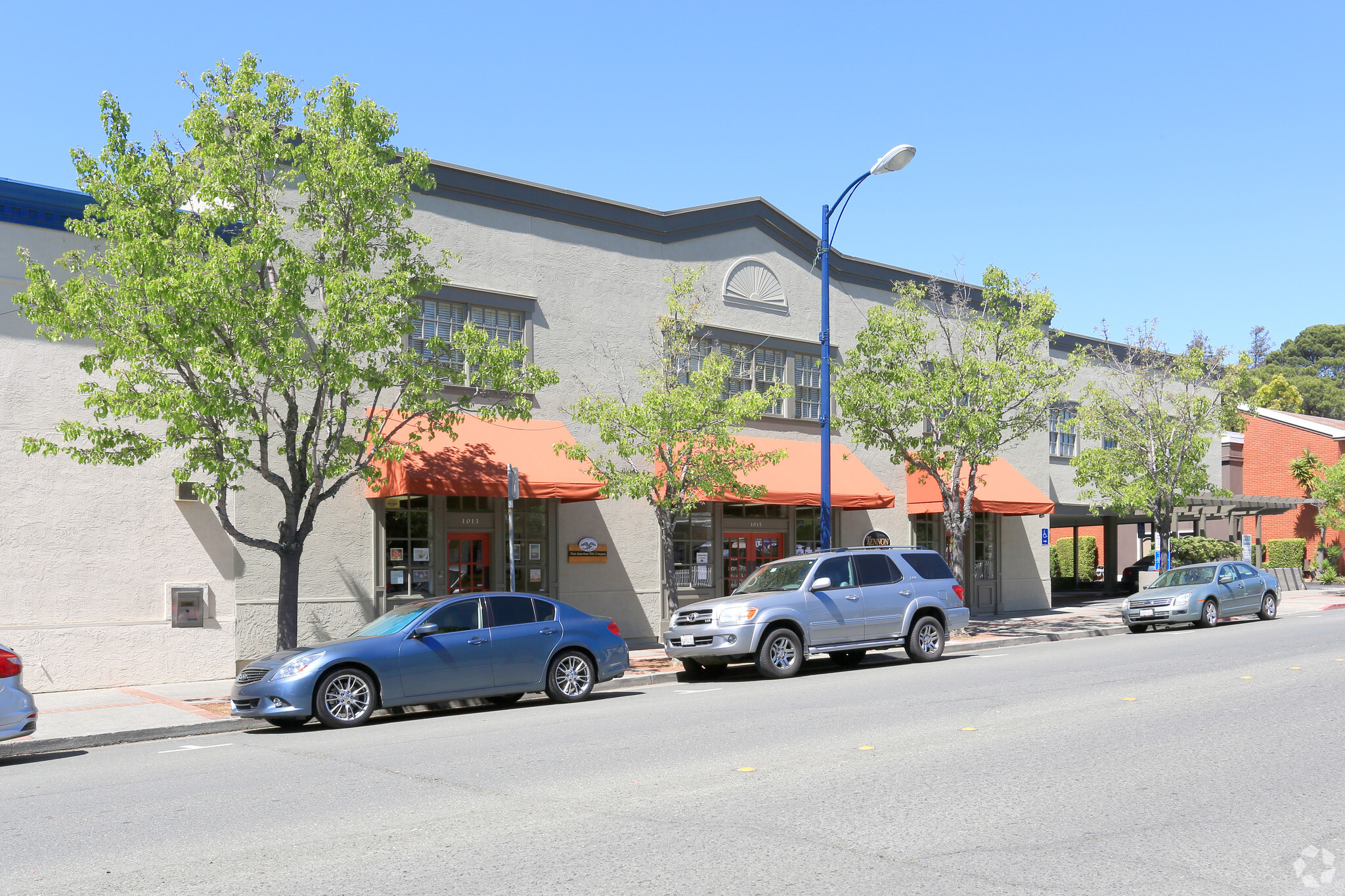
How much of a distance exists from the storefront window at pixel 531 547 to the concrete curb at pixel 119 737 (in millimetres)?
7469

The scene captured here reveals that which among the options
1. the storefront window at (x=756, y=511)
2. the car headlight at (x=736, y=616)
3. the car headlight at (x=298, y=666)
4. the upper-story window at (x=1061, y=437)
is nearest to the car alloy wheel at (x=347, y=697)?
the car headlight at (x=298, y=666)

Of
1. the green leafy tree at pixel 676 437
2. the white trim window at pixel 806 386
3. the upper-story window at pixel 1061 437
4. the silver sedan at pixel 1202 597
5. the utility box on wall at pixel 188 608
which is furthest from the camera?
the upper-story window at pixel 1061 437

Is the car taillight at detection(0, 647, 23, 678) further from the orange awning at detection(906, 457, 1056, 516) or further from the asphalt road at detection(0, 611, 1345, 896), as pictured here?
the orange awning at detection(906, 457, 1056, 516)

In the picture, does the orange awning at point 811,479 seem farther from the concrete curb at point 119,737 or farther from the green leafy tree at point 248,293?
the concrete curb at point 119,737

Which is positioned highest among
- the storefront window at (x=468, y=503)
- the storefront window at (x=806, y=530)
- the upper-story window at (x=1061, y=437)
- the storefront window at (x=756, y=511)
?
the upper-story window at (x=1061, y=437)

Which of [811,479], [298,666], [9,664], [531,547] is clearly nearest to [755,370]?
[811,479]

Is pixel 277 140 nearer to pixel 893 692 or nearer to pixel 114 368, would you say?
pixel 114 368

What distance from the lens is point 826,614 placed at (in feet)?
51.4

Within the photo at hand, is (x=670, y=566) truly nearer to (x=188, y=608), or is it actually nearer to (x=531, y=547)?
(x=531, y=547)

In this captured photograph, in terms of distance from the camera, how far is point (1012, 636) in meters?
21.2

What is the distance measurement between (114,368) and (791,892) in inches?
556

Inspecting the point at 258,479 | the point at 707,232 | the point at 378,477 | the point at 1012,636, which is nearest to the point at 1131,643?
the point at 1012,636

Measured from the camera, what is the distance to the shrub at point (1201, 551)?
107 ft

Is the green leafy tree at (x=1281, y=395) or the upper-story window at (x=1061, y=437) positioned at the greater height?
the green leafy tree at (x=1281, y=395)
